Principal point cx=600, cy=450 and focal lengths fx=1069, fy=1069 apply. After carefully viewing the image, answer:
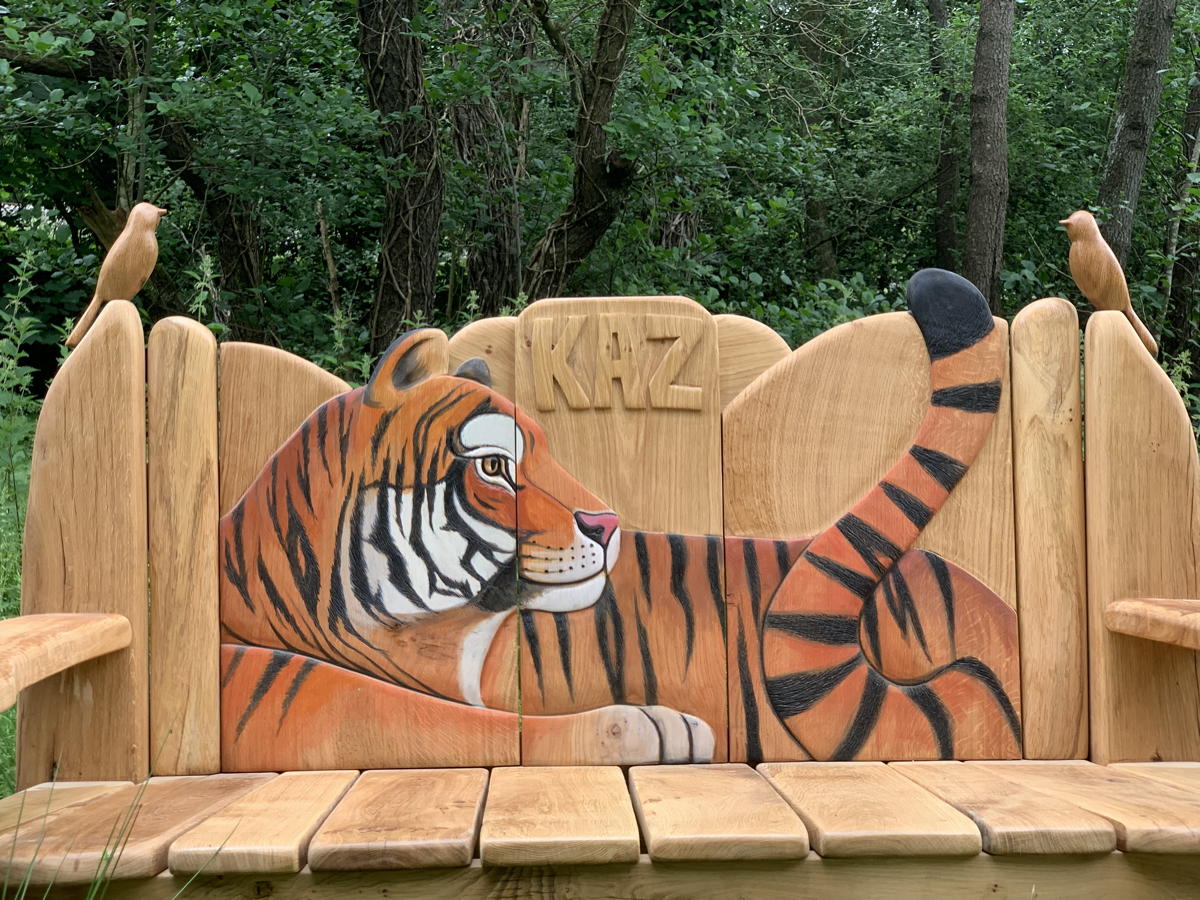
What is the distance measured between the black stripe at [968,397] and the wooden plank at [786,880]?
0.80 meters

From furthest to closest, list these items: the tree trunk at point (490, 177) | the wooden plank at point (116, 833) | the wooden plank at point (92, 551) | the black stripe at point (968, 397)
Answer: the tree trunk at point (490, 177) → the black stripe at point (968, 397) → the wooden plank at point (92, 551) → the wooden plank at point (116, 833)

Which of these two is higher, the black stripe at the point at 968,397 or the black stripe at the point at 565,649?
the black stripe at the point at 968,397

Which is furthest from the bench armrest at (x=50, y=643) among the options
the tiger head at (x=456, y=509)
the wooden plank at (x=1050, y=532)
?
the wooden plank at (x=1050, y=532)

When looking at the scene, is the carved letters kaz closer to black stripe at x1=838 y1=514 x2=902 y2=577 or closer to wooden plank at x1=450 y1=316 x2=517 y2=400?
wooden plank at x1=450 y1=316 x2=517 y2=400

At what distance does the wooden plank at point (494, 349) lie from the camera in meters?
2.06

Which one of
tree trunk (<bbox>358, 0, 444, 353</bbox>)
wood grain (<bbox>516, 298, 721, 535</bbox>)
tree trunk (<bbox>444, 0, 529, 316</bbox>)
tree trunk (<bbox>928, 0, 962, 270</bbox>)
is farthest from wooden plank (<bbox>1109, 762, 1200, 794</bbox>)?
tree trunk (<bbox>928, 0, 962, 270</bbox>)

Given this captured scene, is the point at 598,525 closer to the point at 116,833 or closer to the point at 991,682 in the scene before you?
the point at 991,682

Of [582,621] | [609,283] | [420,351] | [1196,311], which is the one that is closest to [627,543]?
[582,621]

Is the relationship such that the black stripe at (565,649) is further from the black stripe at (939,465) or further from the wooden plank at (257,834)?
the black stripe at (939,465)

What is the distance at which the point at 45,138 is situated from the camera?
5.81m

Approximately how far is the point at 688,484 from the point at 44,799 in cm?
122

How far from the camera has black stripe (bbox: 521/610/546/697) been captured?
6.45 feet

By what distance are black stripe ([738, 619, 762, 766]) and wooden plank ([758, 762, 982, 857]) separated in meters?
0.09

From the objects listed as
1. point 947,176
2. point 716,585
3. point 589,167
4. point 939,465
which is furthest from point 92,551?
point 947,176
